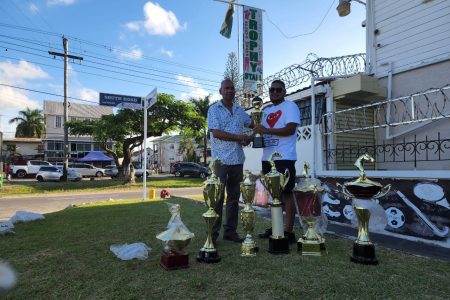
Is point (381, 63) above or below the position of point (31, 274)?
above

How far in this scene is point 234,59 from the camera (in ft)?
117

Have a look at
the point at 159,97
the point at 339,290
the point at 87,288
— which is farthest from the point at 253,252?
the point at 159,97

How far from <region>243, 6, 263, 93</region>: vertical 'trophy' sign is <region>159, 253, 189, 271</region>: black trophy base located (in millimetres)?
7500

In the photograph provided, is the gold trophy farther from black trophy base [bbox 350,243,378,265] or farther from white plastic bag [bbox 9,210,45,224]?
white plastic bag [bbox 9,210,45,224]

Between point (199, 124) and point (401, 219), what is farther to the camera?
point (199, 124)

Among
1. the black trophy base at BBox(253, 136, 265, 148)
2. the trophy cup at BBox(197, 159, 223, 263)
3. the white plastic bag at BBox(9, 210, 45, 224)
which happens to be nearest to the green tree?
the white plastic bag at BBox(9, 210, 45, 224)

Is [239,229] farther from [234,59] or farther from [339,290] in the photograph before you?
[234,59]

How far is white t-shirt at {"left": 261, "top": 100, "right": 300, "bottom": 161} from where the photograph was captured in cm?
359

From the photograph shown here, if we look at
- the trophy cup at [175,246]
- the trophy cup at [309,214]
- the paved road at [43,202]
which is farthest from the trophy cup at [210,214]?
the paved road at [43,202]

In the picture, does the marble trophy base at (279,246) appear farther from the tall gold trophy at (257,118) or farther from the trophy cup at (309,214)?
the tall gold trophy at (257,118)

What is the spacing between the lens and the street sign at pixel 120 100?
1016cm

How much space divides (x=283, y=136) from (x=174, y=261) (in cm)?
172

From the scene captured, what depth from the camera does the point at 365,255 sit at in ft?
9.59

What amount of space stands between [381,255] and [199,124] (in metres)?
19.3
